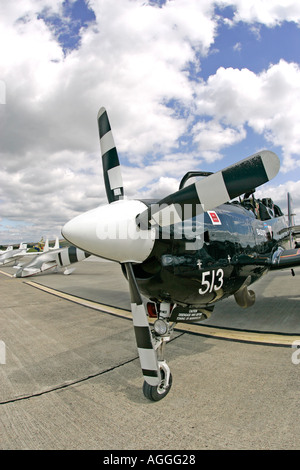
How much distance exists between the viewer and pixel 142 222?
2686mm

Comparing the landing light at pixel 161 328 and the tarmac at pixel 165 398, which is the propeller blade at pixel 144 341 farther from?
the landing light at pixel 161 328

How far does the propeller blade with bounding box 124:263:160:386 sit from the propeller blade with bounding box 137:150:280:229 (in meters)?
0.67

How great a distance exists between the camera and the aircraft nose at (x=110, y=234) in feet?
8.46

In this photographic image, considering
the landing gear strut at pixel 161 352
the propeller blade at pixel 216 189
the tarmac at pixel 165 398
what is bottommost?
the tarmac at pixel 165 398

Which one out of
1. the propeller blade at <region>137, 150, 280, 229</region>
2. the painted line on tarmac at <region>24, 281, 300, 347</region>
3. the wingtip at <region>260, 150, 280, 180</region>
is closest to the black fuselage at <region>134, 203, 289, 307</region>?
the propeller blade at <region>137, 150, 280, 229</region>

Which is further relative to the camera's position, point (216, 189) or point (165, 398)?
point (165, 398)

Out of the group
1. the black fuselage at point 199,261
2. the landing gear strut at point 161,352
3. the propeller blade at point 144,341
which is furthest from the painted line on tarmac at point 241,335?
the propeller blade at point 144,341

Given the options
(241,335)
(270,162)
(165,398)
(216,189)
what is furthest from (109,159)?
(241,335)

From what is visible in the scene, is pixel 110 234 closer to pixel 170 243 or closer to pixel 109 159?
pixel 170 243

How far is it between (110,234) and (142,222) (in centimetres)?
36

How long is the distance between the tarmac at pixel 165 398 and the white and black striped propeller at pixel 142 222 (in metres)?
0.50
